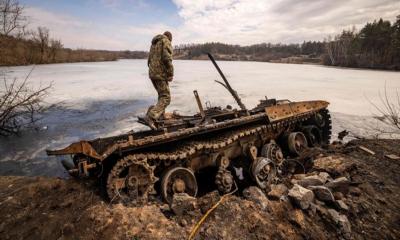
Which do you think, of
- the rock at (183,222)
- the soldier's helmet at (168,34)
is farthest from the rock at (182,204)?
the soldier's helmet at (168,34)

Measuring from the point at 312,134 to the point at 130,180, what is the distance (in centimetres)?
604

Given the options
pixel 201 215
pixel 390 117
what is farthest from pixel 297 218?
pixel 390 117

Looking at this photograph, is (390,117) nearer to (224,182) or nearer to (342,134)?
(342,134)

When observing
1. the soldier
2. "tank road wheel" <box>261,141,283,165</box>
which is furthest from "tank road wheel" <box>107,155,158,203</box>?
"tank road wheel" <box>261,141,283,165</box>

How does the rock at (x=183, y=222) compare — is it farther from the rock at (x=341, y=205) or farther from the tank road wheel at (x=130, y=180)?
the rock at (x=341, y=205)

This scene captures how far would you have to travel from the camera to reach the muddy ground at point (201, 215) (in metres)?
3.83

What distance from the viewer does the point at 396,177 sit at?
5.84 m

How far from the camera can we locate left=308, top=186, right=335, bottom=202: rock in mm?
4623

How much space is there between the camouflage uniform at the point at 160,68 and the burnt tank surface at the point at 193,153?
1.10 ft

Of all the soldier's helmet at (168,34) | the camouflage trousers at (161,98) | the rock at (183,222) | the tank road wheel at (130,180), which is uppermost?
the soldier's helmet at (168,34)

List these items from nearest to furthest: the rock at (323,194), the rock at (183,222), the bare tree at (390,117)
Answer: the rock at (183,222) → the rock at (323,194) → the bare tree at (390,117)

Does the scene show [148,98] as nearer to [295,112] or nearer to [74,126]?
[74,126]

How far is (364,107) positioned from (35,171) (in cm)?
1329

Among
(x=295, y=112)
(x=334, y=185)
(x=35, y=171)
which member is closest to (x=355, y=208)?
(x=334, y=185)
